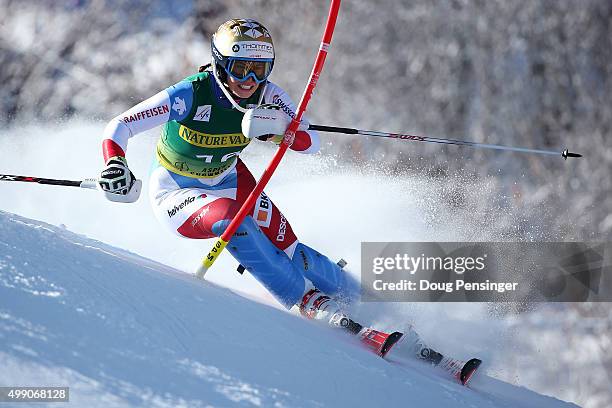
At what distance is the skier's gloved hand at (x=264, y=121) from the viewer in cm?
425

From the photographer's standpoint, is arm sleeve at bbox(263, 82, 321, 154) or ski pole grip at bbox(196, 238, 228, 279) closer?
ski pole grip at bbox(196, 238, 228, 279)

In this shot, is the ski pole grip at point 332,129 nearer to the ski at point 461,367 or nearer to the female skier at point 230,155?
the female skier at point 230,155

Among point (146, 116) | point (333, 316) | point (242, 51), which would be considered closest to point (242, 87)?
point (242, 51)

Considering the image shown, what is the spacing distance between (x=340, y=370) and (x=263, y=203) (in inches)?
58.3

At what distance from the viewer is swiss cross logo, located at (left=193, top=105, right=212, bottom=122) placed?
4363 mm

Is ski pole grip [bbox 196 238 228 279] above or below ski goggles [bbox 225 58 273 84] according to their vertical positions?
below

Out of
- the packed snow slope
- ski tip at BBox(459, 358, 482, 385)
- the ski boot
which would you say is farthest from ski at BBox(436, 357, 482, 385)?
the ski boot

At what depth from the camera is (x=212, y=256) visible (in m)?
4.37

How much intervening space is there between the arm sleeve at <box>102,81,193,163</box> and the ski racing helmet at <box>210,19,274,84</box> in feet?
0.73

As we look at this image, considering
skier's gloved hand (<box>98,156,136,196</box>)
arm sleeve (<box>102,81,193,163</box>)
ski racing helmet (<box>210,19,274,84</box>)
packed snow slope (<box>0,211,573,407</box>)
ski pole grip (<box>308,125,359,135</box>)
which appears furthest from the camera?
ski pole grip (<box>308,125,359,135</box>)

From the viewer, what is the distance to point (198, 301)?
3.59 m

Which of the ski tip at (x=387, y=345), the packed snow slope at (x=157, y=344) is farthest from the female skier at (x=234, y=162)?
the packed snow slope at (x=157, y=344)

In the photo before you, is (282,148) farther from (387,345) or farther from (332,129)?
(387,345)

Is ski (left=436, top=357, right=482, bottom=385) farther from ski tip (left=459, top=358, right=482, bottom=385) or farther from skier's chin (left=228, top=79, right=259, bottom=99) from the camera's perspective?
skier's chin (left=228, top=79, right=259, bottom=99)
